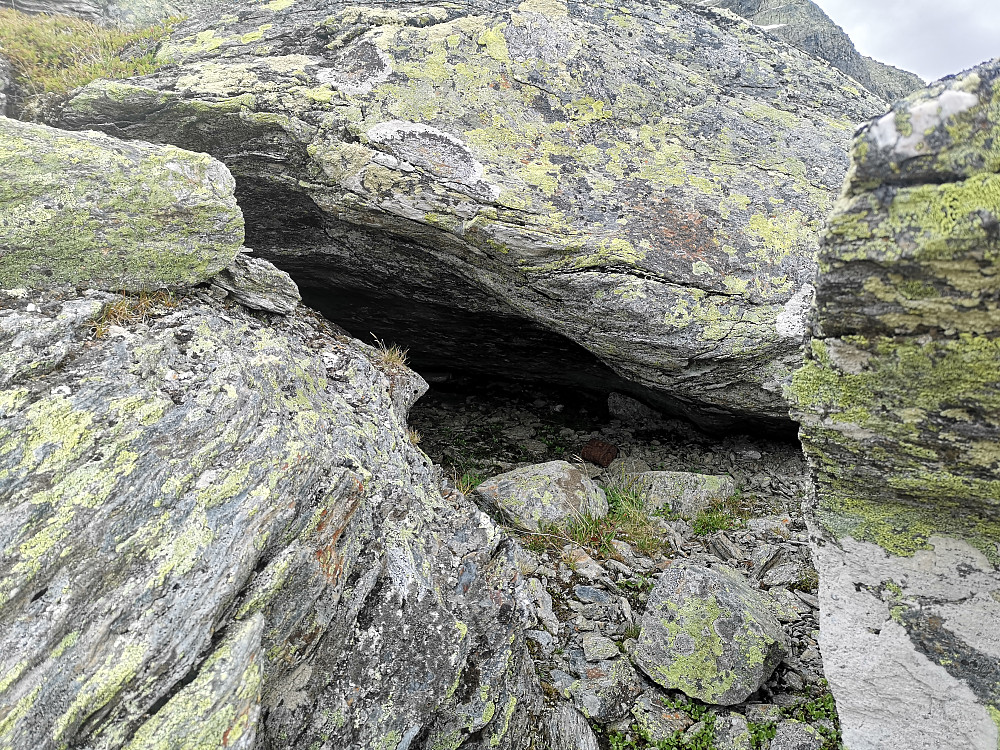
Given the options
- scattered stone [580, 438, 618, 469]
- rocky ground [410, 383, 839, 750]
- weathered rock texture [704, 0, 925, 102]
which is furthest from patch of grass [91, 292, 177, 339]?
weathered rock texture [704, 0, 925, 102]

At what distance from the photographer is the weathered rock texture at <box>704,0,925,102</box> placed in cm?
1320

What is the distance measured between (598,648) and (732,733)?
1.30 meters

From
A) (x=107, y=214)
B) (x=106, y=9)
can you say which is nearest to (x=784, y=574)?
(x=107, y=214)

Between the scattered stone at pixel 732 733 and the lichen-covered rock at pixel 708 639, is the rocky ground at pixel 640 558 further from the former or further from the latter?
the lichen-covered rock at pixel 708 639

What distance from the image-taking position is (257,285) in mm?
5992

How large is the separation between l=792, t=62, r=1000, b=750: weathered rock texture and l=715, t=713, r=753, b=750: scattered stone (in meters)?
A: 1.06

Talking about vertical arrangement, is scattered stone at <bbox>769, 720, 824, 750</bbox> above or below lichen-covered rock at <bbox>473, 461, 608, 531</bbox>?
above

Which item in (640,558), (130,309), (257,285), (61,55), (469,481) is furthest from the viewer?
(469,481)

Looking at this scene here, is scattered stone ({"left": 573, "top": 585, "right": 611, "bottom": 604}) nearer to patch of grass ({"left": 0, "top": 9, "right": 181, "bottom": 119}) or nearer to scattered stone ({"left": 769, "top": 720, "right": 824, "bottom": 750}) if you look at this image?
scattered stone ({"left": 769, "top": 720, "right": 824, "bottom": 750})

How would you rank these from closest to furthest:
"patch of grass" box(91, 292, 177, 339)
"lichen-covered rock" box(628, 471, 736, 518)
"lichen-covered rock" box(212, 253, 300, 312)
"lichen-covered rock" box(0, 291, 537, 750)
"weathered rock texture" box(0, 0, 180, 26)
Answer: "lichen-covered rock" box(0, 291, 537, 750), "patch of grass" box(91, 292, 177, 339), "lichen-covered rock" box(212, 253, 300, 312), "lichen-covered rock" box(628, 471, 736, 518), "weathered rock texture" box(0, 0, 180, 26)

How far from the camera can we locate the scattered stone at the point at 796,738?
15.0 ft

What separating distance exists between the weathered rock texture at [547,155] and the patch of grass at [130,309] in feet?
9.28

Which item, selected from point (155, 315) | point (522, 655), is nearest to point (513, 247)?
point (155, 315)

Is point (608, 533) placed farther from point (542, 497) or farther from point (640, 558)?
point (542, 497)
